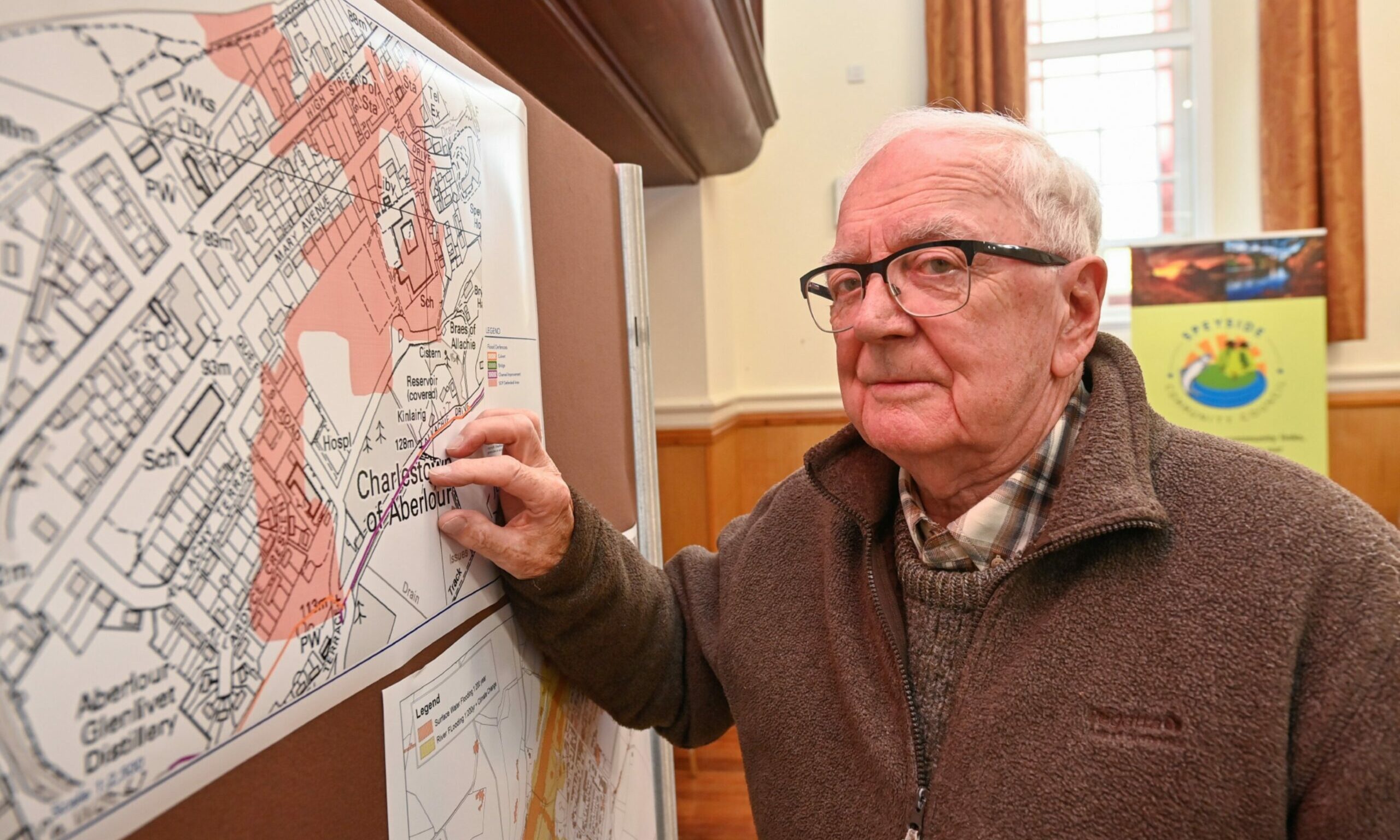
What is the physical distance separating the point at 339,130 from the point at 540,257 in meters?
0.39

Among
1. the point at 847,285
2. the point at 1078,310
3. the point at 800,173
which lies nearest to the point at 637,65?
the point at 847,285

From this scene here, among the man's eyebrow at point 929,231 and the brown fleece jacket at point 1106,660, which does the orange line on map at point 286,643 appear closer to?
the brown fleece jacket at point 1106,660

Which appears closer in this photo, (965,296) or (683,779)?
(965,296)

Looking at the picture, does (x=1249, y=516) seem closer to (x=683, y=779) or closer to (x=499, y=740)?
(x=499, y=740)

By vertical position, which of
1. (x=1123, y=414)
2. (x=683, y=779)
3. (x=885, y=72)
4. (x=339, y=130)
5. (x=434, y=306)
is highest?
(x=885, y=72)

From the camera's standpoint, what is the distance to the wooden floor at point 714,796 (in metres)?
2.58

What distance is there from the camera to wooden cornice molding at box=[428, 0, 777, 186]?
1300mm

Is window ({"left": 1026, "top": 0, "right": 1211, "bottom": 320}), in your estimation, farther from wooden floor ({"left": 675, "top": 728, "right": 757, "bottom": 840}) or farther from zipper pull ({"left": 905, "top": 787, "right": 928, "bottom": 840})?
zipper pull ({"left": 905, "top": 787, "right": 928, "bottom": 840})

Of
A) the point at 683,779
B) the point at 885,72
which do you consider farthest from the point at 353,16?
the point at 885,72

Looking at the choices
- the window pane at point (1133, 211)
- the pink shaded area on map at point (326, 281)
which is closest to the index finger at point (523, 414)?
the pink shaded area on map at point (326, 281)

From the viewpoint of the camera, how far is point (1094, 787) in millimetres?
780

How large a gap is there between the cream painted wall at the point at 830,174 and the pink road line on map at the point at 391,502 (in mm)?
2514

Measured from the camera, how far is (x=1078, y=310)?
975mm

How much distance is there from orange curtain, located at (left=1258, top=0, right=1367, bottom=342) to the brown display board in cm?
327
